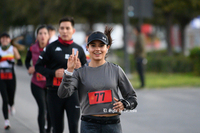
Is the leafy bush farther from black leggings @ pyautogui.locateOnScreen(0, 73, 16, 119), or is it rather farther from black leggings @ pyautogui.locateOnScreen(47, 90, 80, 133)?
black leggings @ pyautogui.locateOnScreen(47, 90, 80, 133)

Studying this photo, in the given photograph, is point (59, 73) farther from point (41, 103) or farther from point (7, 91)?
point (7, 91)

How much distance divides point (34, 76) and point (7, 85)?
1570 mm

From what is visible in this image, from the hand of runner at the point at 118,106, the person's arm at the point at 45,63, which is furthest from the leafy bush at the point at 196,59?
the hand of runner at the point at 118,106

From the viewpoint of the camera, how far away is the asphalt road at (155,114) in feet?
23.5

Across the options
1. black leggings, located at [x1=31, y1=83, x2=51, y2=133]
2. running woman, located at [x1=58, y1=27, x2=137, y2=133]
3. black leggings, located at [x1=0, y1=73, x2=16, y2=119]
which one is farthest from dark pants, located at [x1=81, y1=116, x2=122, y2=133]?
black leggings, located at [x1=0, y1=73, x2=16, y2=119]

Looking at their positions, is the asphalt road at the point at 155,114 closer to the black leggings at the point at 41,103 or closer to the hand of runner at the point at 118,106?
the black leggings at the point at 41,103

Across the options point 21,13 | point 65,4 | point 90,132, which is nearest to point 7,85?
point 90,132

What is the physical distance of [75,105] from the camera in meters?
5.09

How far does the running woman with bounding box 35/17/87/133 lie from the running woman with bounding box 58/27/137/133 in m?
1.32

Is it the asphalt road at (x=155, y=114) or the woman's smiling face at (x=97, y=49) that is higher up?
the woman's smiling face at (x=97, y=49)

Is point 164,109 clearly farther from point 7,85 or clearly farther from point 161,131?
point 7,85

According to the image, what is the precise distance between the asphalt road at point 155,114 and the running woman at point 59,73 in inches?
78.7

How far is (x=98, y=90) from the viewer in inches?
144

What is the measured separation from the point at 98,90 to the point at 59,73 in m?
1.58
